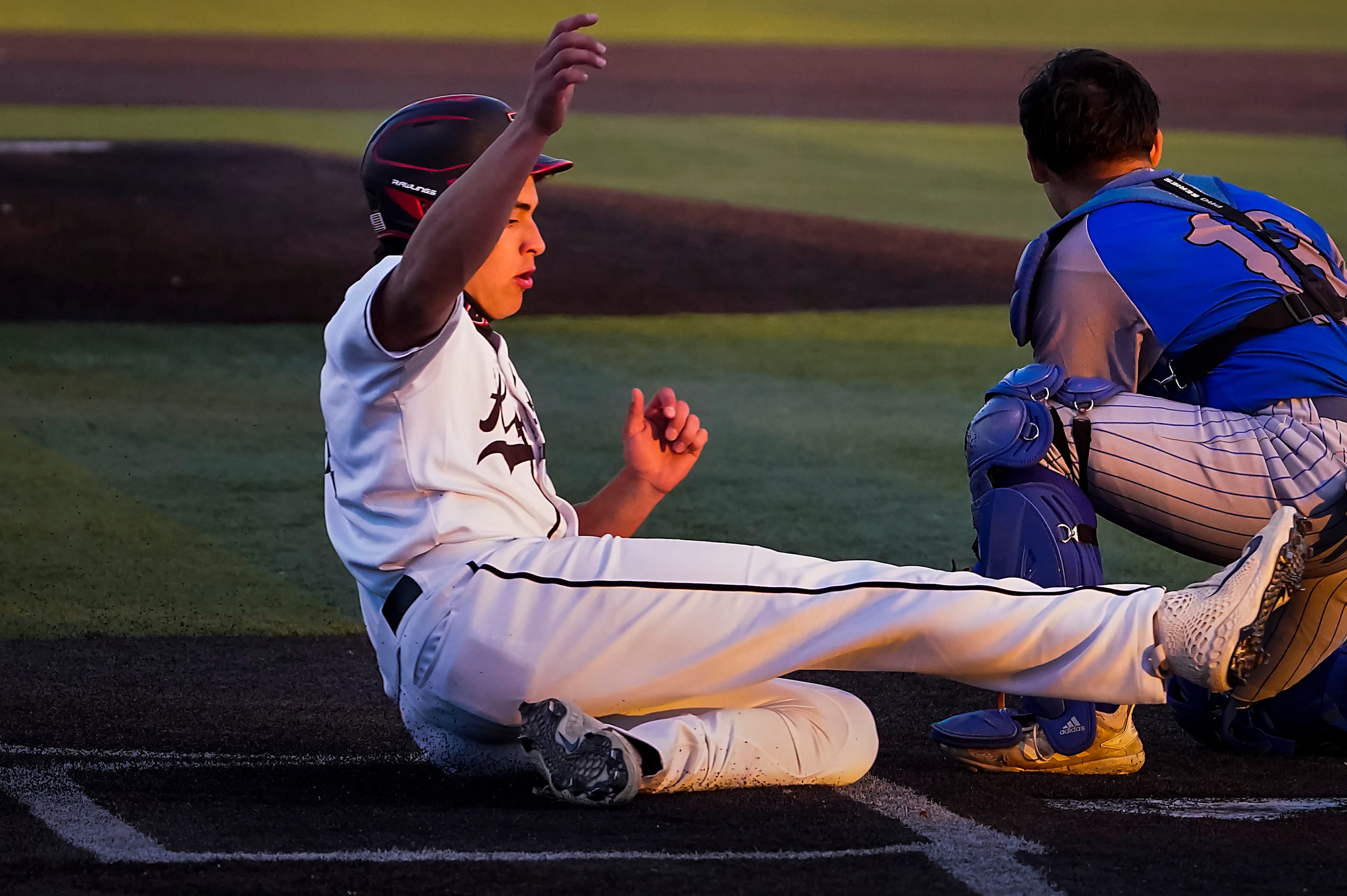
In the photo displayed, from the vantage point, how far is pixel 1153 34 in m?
26.3

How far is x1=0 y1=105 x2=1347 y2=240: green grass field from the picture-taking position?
48.1 ft

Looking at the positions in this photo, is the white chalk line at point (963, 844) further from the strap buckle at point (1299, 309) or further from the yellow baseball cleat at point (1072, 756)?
the strap buckle at point (1299, 309)

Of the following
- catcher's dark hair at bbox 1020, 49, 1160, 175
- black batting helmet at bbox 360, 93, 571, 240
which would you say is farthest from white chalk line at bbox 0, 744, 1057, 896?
catcher's dark hair at bbox 1020, 49, 1160, 175

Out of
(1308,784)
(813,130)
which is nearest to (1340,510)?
(1308,784)

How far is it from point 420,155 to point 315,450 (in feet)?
12.7

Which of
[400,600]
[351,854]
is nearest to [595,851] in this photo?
[351,854]

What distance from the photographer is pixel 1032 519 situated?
3.29 metres

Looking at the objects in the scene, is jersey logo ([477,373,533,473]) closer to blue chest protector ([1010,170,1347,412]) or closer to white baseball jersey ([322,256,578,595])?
white baseball jersey ([322,256,578,595])

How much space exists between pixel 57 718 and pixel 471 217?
5.60ft

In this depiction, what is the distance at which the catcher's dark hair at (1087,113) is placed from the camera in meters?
3.59

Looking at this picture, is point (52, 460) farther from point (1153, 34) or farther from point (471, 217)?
point (1153, 34)

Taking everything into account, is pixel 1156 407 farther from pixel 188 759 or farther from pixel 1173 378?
pixel 188 759

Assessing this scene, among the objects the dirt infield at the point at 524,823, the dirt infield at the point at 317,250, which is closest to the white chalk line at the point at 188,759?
the dirt infield at the point at 524,823

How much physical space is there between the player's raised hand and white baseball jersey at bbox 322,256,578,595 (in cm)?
37
